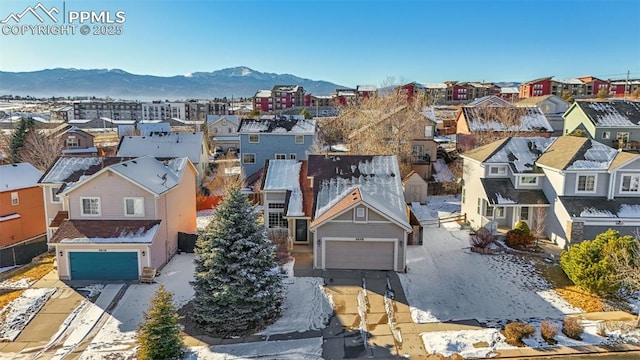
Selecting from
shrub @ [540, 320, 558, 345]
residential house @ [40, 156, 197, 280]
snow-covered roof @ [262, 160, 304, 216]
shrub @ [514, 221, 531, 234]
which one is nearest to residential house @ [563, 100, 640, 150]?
shrub @ [514, 221, 531, 234]

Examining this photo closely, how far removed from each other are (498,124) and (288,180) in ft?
97.2

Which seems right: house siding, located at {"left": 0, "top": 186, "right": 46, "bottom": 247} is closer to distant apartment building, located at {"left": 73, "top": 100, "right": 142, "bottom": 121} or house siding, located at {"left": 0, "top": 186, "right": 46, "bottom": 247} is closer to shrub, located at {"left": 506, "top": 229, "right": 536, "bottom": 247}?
shrub, located at {"left": 506, "top": 229, "right": 536, "bottom": 247}

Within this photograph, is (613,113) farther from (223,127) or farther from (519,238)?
(223,127)

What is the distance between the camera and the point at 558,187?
26.9 meters

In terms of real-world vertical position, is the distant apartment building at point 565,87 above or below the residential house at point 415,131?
above

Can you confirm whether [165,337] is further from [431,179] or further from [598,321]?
[431,179]

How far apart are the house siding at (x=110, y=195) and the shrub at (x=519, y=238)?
21.9 meters

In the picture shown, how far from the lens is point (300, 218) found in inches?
1024

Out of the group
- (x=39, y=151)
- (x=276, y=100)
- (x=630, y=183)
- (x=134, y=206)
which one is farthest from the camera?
(x=276, y=100)

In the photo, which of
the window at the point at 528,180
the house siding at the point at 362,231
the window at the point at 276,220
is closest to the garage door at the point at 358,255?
the house siding at the point at 362,231

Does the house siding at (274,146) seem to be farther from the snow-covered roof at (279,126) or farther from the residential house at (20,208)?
the residential house at (20,208)

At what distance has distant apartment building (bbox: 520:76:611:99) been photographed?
94875 mm

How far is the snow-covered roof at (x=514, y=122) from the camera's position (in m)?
46.3

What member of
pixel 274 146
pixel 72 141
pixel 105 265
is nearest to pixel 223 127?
pixel 72 141
